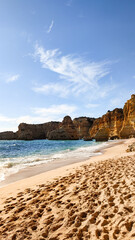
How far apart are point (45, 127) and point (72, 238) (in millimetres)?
147643

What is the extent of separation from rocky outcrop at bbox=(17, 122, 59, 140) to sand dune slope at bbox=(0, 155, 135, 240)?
112 m

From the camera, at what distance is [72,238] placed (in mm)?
2471

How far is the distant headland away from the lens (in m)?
50.7

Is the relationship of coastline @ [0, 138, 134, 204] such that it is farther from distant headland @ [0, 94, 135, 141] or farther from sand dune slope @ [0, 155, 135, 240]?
distant headland @ [0, 94, 135, 141]

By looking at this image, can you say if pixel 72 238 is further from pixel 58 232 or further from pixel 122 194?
pixel 122 194

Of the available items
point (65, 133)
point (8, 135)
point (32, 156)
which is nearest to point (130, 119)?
point (32, 156)

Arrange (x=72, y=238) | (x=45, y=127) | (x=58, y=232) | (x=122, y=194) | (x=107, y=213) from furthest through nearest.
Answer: (x=45, y=127)
(x=122, y=194)
(x=107, y=213)
(x=58, y=232)
(x=72, y=238)

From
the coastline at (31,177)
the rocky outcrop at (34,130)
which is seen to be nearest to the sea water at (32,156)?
the coastline at (31,177)

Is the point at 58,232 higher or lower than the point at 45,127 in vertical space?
lower

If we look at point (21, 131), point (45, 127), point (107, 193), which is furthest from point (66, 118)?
point (107, 193)

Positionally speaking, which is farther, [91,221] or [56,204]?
[56,204]

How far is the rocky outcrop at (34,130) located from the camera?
371 ft

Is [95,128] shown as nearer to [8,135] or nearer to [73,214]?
[8,135]

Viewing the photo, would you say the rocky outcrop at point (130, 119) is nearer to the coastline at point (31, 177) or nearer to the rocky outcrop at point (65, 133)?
the rocky outcrop at point (65, 133)
